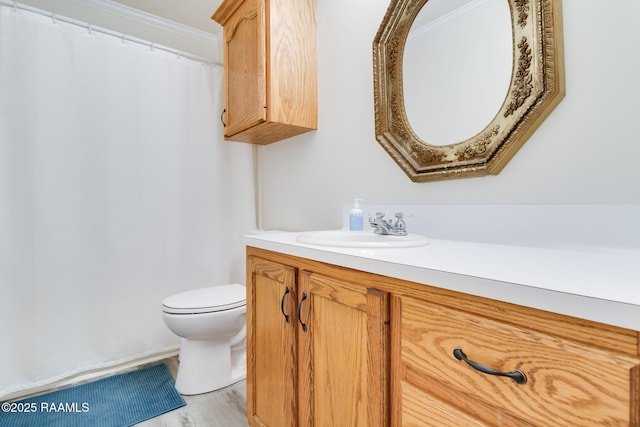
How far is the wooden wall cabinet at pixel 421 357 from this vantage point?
16.8 inches

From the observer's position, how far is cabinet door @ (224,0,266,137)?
151 centimetres

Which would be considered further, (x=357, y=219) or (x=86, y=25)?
(x=86, y=25)

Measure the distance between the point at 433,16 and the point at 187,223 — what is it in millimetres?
1754

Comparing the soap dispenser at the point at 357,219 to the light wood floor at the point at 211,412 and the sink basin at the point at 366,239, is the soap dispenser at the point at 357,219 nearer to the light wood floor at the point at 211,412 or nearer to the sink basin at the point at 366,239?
the sink basin at the point at 366,239

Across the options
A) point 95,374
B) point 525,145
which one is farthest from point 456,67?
point 95,374

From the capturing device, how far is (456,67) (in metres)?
1.11

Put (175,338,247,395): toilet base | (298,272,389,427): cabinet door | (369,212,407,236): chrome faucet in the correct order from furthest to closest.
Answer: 1. (175,338,247,395): toilet base
2. (369,212,407,236): chrome faucet
3. (298,272,389,427): cabinet door

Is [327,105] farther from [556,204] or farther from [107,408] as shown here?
[107,408]

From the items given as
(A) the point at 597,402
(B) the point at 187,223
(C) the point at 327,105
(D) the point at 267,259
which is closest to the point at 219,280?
(B) the point at 187,223

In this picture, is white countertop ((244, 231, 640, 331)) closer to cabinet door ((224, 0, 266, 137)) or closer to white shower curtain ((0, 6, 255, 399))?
cabinet door ((224, 0, 266, 137))

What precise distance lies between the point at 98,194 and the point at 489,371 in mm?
2013

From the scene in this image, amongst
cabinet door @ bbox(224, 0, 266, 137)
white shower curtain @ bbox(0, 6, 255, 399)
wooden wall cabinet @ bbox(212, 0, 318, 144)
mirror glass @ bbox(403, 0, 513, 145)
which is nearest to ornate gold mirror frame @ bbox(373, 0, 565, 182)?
mirror glass @ bbox(403, 0, 513, 145)

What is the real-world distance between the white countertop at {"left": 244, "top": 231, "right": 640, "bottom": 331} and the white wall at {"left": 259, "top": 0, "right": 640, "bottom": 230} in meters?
0.20

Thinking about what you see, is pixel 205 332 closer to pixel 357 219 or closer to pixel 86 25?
pixel 357 219
